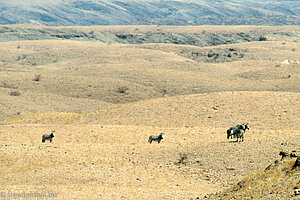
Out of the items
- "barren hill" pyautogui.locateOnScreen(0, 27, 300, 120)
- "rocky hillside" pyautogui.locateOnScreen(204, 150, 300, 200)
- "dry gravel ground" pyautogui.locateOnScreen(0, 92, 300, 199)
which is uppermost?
"rocky hillside" pyautogui.locateOnScreen(204, 150, 300, 200)

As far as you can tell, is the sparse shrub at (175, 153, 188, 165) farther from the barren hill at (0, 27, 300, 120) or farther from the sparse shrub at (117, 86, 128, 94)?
the sparse shrub at (117, 86, 128, 94)

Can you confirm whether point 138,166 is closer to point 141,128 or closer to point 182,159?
point 182,159

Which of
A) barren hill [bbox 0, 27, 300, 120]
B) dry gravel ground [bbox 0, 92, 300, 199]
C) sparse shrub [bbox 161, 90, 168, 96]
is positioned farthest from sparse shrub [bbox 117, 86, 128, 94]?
dry gravel ground [bbox 0, 92, 300, 199]

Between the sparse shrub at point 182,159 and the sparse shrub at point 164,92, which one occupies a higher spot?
the sparse shrub at point 182,159

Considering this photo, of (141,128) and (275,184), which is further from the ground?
(275,184)

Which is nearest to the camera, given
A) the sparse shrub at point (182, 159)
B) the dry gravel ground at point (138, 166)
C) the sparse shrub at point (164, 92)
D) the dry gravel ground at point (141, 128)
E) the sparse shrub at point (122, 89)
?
the dry gravel ground at point (138, 166)

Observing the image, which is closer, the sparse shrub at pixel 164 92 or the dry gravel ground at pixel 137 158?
the dry gravel ground at pixel 137 158

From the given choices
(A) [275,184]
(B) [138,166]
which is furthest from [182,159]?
(A) [275,184]

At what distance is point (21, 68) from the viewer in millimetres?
72500

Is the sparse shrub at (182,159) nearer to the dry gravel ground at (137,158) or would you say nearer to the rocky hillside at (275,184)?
the dry gravel ground at (137,158)

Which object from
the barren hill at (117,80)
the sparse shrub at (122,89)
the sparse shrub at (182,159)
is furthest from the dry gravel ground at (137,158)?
the sparse shrub at (122,89)

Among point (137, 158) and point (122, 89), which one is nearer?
point (137, 158)

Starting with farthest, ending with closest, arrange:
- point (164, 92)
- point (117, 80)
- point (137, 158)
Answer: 1. point (117, 80)
2. point (164, 92)
3. point (137, 158)

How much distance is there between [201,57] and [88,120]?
63.6m
